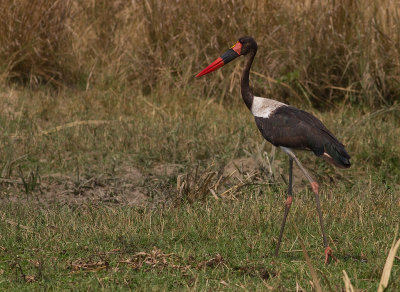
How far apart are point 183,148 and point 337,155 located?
8.23ft

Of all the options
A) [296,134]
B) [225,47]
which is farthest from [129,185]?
[225,47]

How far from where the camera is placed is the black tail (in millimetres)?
4465

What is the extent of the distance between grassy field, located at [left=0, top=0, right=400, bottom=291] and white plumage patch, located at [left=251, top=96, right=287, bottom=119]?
67cm

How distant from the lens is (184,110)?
Result: 801cm

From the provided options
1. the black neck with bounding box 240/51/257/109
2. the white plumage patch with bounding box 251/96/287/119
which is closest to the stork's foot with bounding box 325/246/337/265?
the white plumage patch with bounding box 251/96/287/119

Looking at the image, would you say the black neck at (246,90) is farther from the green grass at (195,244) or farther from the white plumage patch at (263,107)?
the green grass at (195,244)

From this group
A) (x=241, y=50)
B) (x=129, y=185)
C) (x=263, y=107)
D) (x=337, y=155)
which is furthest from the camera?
(x=129, y=185)

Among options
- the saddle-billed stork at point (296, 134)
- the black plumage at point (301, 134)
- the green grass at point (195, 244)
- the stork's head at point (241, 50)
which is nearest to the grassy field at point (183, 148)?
the green grass at point (195, 244)

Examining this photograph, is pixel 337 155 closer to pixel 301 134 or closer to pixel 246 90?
pixel 301 134

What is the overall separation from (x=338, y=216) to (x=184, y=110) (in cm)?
329

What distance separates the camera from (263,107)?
4887mm

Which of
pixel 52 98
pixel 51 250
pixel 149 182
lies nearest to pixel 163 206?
pixel 149 182

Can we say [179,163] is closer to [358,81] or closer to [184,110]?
[184,110]

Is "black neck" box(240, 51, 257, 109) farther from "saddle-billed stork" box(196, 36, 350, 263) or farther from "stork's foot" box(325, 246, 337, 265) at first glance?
"stork's foot" box(325, 246, 337, 265)
